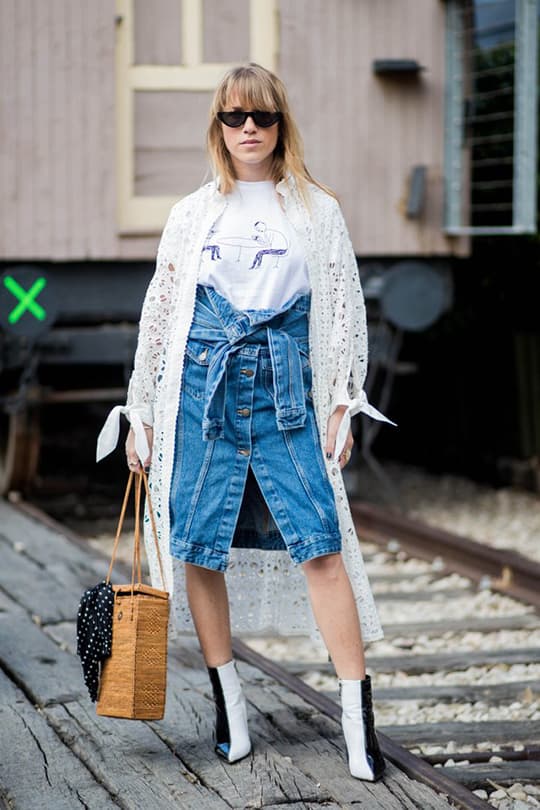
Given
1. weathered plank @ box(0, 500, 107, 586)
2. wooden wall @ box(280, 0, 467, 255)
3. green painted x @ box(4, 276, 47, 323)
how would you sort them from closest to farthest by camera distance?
weathered plank @ box(0, 500, 107, 586)
green painted x @ box(4, 276, 47, 323)
wooden wall @ box(280, 0, 467, 255)

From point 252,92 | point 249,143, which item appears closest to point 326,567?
point 249,143

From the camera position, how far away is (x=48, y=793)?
3.12 meters

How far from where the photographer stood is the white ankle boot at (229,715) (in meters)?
3.39

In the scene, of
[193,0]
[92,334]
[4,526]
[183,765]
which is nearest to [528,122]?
[193,0]

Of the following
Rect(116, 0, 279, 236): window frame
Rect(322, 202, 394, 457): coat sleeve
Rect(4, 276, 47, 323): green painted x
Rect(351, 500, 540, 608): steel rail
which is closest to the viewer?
Rect(322, 202, 394, 457): coat sleeve

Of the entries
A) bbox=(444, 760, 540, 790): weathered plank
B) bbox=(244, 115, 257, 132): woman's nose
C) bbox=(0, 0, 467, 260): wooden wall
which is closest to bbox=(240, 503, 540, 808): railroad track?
bbox=(444, 760, 540, 790): weathered plank

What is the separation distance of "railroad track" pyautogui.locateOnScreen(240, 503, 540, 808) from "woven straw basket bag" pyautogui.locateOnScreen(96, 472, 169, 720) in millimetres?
635

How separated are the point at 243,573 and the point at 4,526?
3464mm

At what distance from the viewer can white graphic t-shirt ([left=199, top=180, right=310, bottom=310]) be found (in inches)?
129

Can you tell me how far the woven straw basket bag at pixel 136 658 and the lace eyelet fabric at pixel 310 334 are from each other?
0.41 ft

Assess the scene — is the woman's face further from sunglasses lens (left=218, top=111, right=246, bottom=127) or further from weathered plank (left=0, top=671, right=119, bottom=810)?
weathered plank (left=0, top=671, right=119, bottom=810)

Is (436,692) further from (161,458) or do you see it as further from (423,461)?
(423,461)

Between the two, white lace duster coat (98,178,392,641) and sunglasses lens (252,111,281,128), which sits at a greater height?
sunglasses lens (252,111,281,128)

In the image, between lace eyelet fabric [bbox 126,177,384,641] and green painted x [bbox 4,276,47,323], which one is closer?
lace eyelet fabric [bbox 126,177,384,641]
